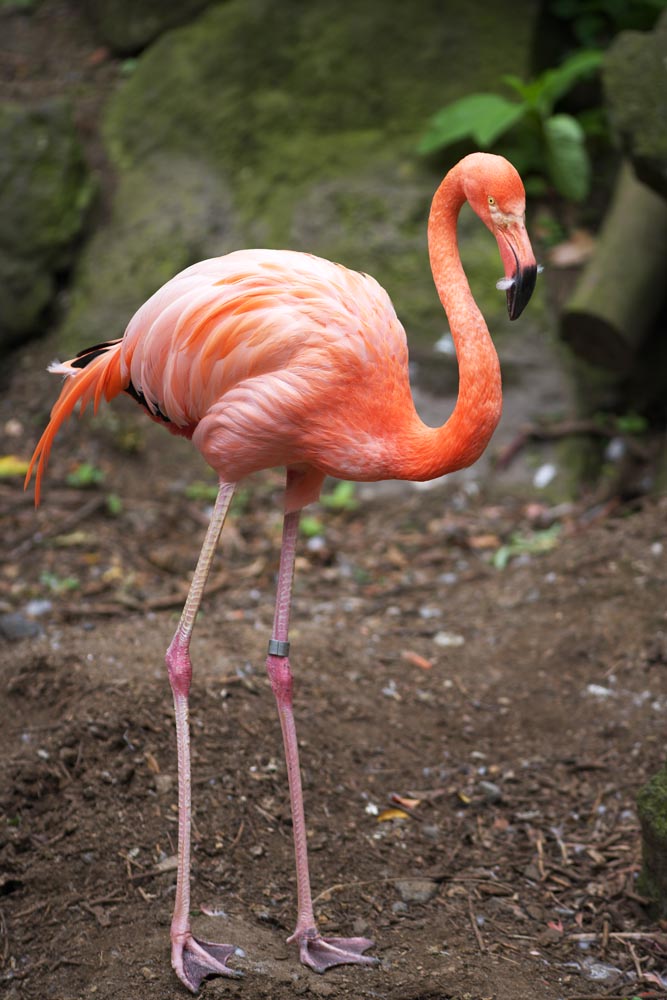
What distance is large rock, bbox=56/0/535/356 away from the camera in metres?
7.43

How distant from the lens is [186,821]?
327cm

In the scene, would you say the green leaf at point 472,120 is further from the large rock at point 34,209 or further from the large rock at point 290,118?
the large rock at point 34,209

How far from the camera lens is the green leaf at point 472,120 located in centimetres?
671

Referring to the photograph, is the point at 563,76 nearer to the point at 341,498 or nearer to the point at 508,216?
the point at 341,498

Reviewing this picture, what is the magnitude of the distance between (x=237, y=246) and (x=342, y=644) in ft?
11.2

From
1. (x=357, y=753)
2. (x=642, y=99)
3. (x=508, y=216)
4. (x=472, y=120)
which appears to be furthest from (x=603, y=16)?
(x=357, y=753)

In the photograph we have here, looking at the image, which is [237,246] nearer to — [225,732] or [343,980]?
[225,732]

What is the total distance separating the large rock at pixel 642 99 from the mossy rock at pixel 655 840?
3164 mm

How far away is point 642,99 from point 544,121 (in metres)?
1.77

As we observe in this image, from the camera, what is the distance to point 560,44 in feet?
25.7

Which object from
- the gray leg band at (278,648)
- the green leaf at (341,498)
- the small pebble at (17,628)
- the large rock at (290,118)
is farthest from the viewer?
the large rock at (290,118)

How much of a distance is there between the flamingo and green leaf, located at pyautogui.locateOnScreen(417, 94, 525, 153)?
3.64m

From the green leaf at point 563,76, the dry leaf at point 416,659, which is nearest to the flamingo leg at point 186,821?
the dry leaf at point 416,659

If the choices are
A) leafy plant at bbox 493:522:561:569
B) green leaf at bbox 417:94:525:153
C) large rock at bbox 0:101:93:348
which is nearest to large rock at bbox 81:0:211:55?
large rock at bbox 0:101:93:348
